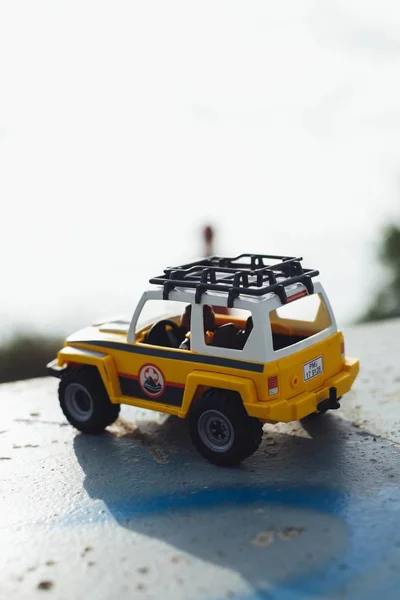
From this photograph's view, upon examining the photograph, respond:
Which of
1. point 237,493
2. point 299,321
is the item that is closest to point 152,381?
point 237,493

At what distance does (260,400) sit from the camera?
6.00 m

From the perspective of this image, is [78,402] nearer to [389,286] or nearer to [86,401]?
[86,401]

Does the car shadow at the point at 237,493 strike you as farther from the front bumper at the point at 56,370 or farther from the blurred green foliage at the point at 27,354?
the blurred green foliage at the point at 27,354

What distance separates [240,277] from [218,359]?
0.76 m

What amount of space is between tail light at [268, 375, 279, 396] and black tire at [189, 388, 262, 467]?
288 mm

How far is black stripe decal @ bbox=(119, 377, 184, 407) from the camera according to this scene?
21.2 feet

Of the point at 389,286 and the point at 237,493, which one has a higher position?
the point at 237,493

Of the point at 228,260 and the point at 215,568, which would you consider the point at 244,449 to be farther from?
the point at 228,260

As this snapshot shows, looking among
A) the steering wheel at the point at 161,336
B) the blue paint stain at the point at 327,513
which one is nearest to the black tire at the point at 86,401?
the steering wheel at the point at 161,336

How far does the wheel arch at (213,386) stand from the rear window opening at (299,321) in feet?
2.97

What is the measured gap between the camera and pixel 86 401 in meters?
7.13

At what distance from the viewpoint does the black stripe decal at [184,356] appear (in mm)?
6007

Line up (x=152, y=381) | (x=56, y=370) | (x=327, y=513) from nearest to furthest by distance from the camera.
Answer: (x=327, y=513) < (x=152, y=381) < (x=56, y=370)

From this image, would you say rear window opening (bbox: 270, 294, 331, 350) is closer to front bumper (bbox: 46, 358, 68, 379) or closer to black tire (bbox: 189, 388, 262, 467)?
black tire (bbox: 189, 388, 262, 467)
